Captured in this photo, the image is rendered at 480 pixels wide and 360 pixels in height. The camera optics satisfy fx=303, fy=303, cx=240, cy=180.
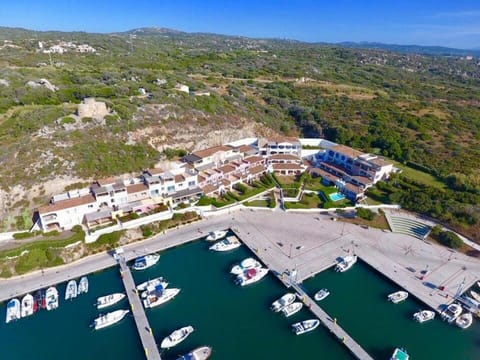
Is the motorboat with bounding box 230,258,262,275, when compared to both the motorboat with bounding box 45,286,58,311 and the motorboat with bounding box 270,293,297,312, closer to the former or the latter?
the motorboat with bounding box 270,293,297,312

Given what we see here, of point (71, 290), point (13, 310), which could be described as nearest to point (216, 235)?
point (71, 290)

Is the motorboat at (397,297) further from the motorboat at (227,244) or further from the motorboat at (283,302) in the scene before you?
the motorboat at (227,244)

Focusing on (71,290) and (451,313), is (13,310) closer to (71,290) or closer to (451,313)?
(71,290)

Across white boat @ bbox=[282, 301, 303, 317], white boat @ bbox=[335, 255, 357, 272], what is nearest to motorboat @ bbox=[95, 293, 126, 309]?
white boat @ bbox=[282, 301, 303, 317]

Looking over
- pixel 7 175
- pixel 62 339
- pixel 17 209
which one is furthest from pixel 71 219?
pixel 62 339

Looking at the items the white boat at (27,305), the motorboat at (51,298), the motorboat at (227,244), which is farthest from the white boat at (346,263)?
the white boat at (27,305)

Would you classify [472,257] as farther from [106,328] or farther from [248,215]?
[106,328]
